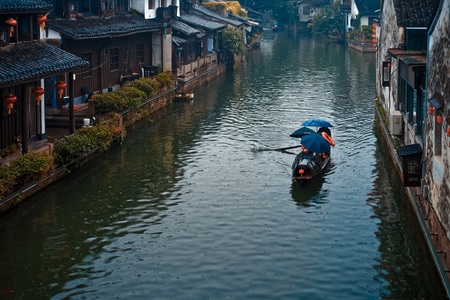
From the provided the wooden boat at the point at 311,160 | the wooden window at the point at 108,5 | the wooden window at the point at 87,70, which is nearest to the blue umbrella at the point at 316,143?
the wooden boat at the point at 311,160

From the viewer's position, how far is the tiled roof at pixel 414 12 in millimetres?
34281

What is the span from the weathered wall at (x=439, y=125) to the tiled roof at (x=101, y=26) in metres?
22.9

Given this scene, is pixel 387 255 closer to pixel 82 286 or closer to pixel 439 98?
pixel 439 98

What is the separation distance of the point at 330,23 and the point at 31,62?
9225cm

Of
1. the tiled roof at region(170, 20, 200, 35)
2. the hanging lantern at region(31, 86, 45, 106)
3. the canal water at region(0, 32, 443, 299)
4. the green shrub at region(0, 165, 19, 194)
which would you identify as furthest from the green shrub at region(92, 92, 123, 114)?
the tiled roof at region(170, 20, 200, 35)

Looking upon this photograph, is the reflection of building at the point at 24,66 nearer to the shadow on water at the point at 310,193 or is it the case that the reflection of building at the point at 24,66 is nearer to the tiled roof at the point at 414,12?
the shadow on water at the point at 310,193

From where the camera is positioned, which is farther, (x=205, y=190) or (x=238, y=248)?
(x=205, y=190)

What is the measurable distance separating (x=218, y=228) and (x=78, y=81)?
2114cm

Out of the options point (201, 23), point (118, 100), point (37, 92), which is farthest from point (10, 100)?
point (201, 23)

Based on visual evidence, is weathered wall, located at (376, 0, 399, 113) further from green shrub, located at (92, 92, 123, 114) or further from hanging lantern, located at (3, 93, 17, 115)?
hanging lantern, located at (3, 93, 17, 115)

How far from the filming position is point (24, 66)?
28.5 meters

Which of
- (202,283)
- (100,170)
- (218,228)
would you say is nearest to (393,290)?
(202,283)

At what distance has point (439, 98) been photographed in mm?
20812

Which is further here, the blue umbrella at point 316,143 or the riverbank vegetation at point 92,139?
the blue umbrella at point 316,143
